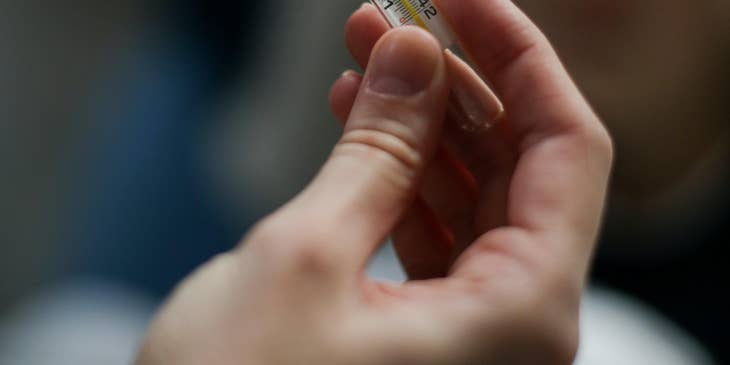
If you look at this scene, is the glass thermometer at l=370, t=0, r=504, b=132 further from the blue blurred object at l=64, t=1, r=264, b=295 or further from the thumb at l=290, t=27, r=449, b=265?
the blue blurred object at l=64, t=1, r=264, b=295

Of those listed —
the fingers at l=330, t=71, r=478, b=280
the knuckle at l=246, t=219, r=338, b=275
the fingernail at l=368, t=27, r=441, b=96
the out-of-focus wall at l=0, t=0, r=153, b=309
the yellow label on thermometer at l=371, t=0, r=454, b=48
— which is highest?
the out-of-focus wall at l=0, t=0, r=153, b=309

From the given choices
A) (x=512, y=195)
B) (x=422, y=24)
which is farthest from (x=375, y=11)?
(x=512, y=195)

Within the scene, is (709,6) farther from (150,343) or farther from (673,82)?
(150,343)

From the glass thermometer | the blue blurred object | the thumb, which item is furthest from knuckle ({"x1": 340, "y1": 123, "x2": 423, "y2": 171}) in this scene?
the blue blurred object

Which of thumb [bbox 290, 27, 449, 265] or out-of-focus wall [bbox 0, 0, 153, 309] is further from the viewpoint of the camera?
out-of-focus wall [bbox 0, 0, 153, 309]

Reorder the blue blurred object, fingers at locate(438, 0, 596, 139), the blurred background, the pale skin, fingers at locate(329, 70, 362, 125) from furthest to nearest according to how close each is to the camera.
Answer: the blue blurred object, the blurred background, fingers at locate(329, 70, 362, 125), fingers at locate(438, 0, 596, 139), the pale skin

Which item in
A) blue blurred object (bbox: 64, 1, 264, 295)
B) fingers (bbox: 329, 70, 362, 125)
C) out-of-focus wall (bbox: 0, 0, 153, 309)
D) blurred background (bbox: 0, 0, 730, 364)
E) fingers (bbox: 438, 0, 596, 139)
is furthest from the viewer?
out-of-focus wall (bbox: 0, 0, 153, 309)

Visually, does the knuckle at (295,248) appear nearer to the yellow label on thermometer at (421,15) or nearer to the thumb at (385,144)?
the thumb at (385,144)

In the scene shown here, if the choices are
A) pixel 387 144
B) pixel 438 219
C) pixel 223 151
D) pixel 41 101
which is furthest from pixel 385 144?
pixel 41 101

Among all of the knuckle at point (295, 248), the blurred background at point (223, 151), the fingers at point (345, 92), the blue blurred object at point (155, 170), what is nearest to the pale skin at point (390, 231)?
the knuckle at point (295, 248)
